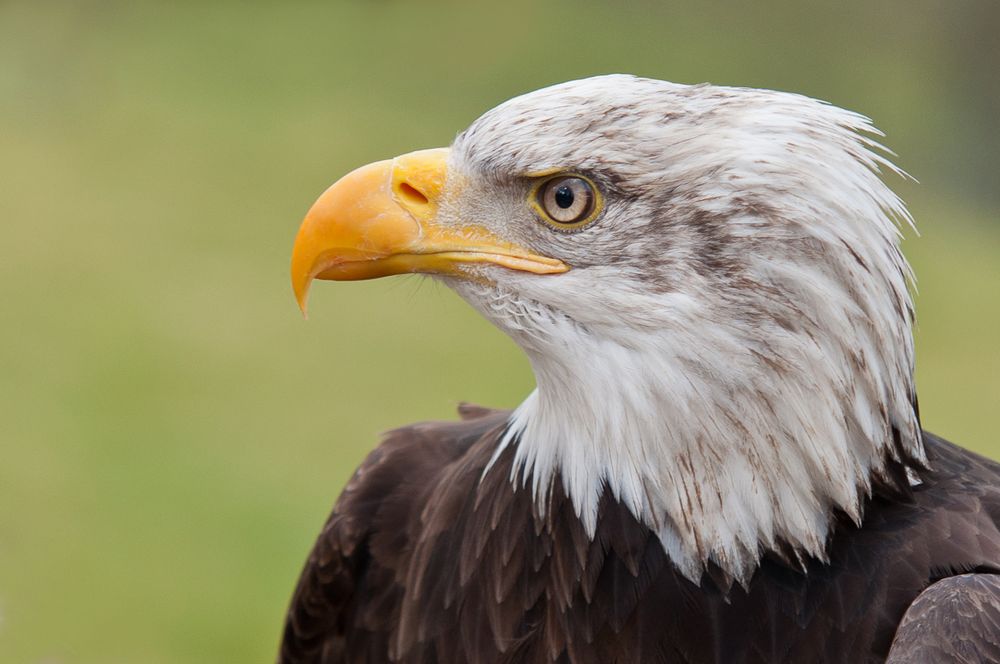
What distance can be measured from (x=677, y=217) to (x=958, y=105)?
8.02 meters

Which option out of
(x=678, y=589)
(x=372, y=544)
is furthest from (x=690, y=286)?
(x=372, y=544)

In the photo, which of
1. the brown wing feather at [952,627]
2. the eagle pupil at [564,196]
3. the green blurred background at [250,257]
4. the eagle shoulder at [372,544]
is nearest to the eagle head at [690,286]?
the eagle pupil at [564,196]

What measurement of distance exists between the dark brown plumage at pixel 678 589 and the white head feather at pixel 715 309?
6 centimetres

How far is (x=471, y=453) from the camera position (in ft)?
8.82

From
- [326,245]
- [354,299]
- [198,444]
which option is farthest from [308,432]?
[326,245]

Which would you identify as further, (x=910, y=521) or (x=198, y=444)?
(x=198, y=444)

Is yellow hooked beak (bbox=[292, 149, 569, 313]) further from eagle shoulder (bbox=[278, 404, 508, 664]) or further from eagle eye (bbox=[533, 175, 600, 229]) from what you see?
eagle shoulder (bbox=[278, 404, 508, 664])

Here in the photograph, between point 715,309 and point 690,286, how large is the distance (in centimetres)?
6

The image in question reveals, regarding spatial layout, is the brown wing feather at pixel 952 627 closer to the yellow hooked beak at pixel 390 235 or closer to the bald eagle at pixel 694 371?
the bald eagle at pixel 694 371

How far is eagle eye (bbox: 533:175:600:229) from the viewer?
2.13 m

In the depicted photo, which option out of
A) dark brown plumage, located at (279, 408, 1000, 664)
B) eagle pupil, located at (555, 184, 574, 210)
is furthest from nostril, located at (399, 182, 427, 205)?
dark brown plumage, located at (279, 408, 1000, 664)

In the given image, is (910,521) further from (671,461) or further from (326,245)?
(326,245)

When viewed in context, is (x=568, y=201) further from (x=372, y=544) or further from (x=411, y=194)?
(x=372, y=544)

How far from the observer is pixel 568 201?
2.14 m
